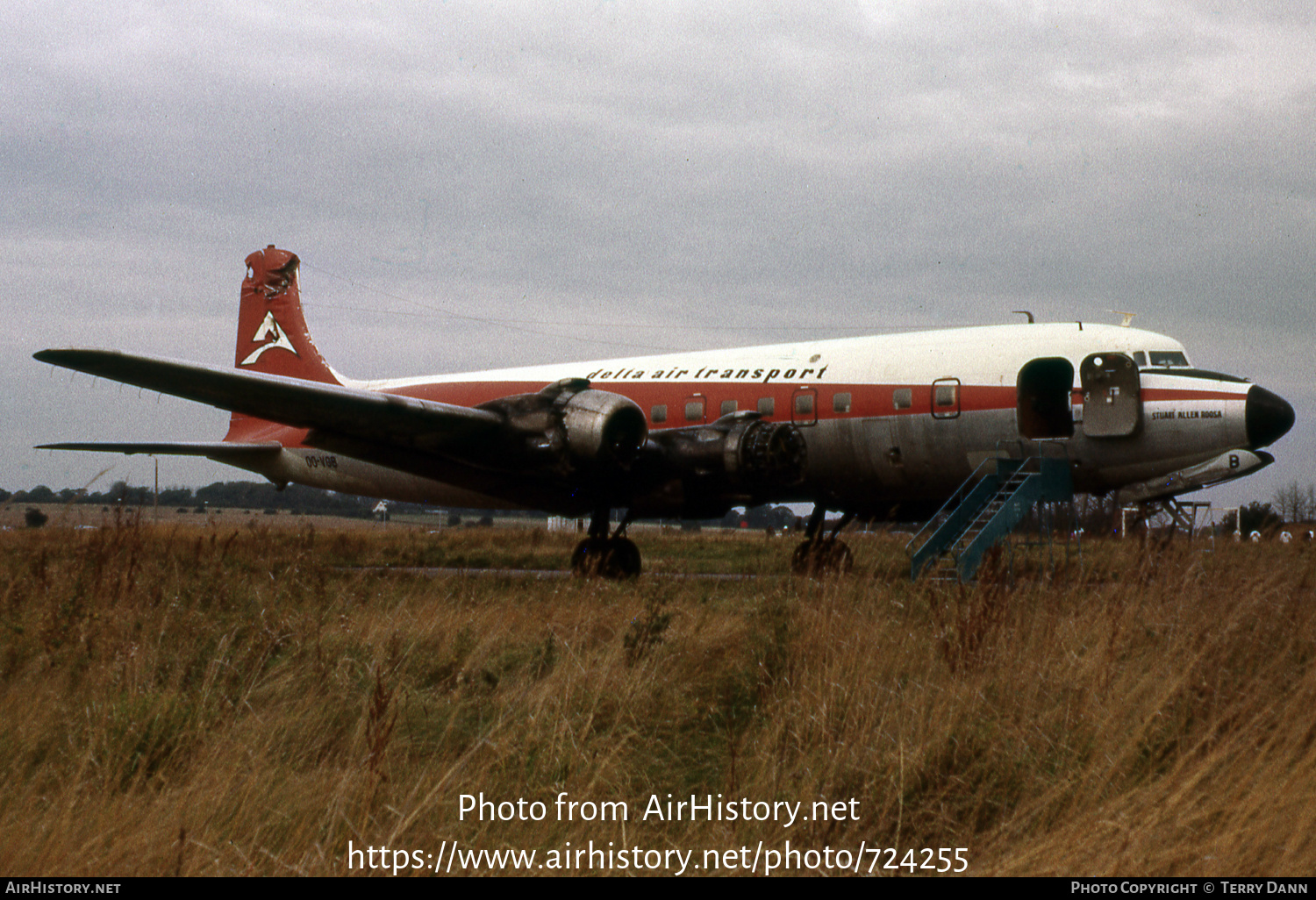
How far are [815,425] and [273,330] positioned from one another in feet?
49.7

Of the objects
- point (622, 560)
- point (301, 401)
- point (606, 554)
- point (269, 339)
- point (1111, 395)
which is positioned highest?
point (269, 339)

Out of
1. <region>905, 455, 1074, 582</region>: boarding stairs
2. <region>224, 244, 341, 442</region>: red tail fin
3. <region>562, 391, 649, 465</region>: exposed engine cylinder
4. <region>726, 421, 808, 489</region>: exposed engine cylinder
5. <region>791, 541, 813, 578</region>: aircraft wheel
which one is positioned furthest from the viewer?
<region>224, 244, 341, 442</region>: red tail fin

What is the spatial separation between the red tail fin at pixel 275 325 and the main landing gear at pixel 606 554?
1132 centimetres

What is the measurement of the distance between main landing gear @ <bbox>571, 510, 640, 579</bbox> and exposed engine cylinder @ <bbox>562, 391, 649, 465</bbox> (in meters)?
1.26

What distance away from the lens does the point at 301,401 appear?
41.7 feet

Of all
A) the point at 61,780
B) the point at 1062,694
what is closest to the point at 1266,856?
the point at 1062,694

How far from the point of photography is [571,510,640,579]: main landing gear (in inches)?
552

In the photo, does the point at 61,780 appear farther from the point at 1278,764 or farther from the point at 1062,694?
the point at 1278,764

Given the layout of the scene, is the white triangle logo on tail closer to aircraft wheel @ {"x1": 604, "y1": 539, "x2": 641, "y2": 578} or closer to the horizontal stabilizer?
the horizontal stabilizer

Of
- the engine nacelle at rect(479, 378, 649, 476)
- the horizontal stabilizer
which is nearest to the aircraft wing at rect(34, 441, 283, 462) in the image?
the horizontal stabilizer

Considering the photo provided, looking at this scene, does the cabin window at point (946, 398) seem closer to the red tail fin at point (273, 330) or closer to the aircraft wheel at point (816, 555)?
the aircraft wheel at point (816, 555)

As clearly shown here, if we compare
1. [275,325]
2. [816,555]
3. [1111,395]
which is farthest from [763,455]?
[275,325]

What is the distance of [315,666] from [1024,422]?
37.3ft

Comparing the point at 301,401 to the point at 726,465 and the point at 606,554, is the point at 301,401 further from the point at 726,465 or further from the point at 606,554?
the point at 726,465
